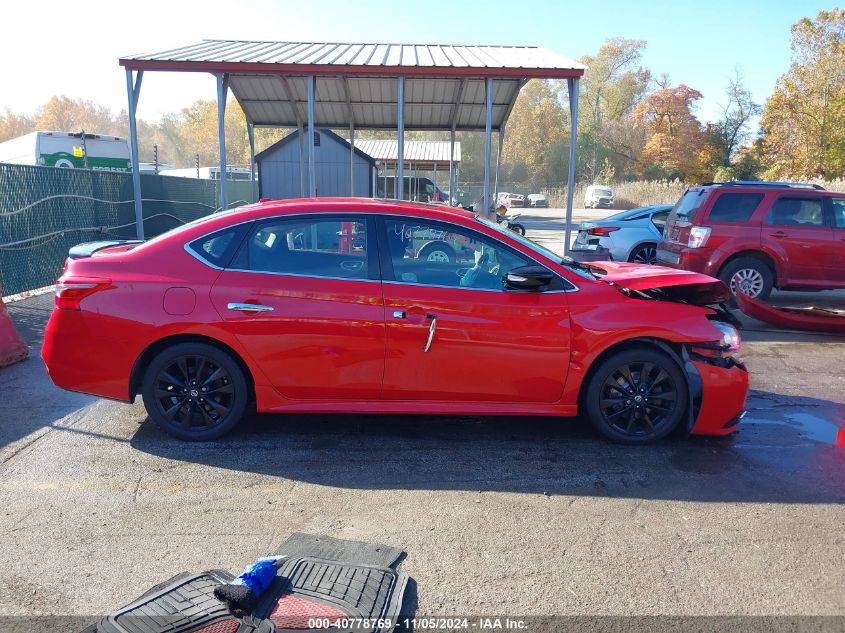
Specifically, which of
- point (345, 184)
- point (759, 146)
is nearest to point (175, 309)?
point (345, 184)

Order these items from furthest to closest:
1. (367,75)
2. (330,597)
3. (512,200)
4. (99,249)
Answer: (512,200) → (367,75) → (99,249) → (330,597)

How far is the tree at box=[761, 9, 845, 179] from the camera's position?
38812 mm

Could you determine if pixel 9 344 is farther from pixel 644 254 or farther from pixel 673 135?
pixel 673 135

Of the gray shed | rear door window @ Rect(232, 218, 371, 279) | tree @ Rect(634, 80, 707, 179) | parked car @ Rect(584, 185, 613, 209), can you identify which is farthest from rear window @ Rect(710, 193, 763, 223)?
tree @ Rect(634, 80, 707, 179)

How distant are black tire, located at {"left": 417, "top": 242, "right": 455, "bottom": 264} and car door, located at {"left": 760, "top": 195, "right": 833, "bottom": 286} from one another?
278 inches

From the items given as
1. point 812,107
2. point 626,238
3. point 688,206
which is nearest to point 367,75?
point 688,206

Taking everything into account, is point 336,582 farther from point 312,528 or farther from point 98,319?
point 98,319

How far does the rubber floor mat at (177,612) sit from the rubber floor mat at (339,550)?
379 millimetres

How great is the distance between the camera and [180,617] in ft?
8.29

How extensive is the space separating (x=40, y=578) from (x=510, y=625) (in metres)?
2.16

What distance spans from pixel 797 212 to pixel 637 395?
23.1 feet

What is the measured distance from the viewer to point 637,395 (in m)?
4.37

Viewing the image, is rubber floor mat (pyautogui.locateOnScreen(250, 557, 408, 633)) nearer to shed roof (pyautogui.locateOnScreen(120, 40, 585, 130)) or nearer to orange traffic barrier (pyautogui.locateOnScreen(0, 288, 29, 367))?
orange traffic barrier (pyautogui.locateOnScreen(0, 288, 29, 367))

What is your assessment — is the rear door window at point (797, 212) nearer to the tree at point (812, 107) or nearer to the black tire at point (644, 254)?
the black tire at point (644, 254)
